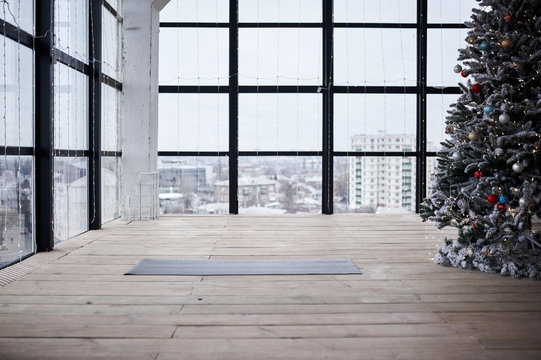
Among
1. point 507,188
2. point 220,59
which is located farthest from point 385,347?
point 220,59

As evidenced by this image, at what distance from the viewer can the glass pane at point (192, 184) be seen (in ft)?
24.4

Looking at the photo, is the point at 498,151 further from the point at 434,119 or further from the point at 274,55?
the point at 274,55

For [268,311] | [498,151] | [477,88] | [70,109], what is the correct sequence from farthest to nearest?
[70,109] < [477,88] < [498,151] < [268,311]

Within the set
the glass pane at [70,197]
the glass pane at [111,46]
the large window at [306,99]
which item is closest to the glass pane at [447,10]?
the large window at [306,99]

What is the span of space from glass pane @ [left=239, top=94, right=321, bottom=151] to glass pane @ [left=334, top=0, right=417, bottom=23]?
4.47 ft

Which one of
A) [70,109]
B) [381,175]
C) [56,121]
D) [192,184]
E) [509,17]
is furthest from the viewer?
[381,175]

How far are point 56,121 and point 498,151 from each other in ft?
13.0

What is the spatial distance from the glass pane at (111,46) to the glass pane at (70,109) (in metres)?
0.73

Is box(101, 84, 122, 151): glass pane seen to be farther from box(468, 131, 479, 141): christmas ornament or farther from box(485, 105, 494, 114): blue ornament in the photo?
box(485, 105, 494, 114): blue ornament

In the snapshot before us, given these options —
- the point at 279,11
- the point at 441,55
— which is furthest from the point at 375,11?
the point at 279,11

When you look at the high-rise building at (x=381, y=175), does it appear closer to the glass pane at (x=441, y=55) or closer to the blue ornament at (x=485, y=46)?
the glass pane at (x=441, y=55)

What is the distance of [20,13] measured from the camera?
4137mm

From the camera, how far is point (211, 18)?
7.54 meters

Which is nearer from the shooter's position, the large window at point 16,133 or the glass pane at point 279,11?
the large window at point 16,133
